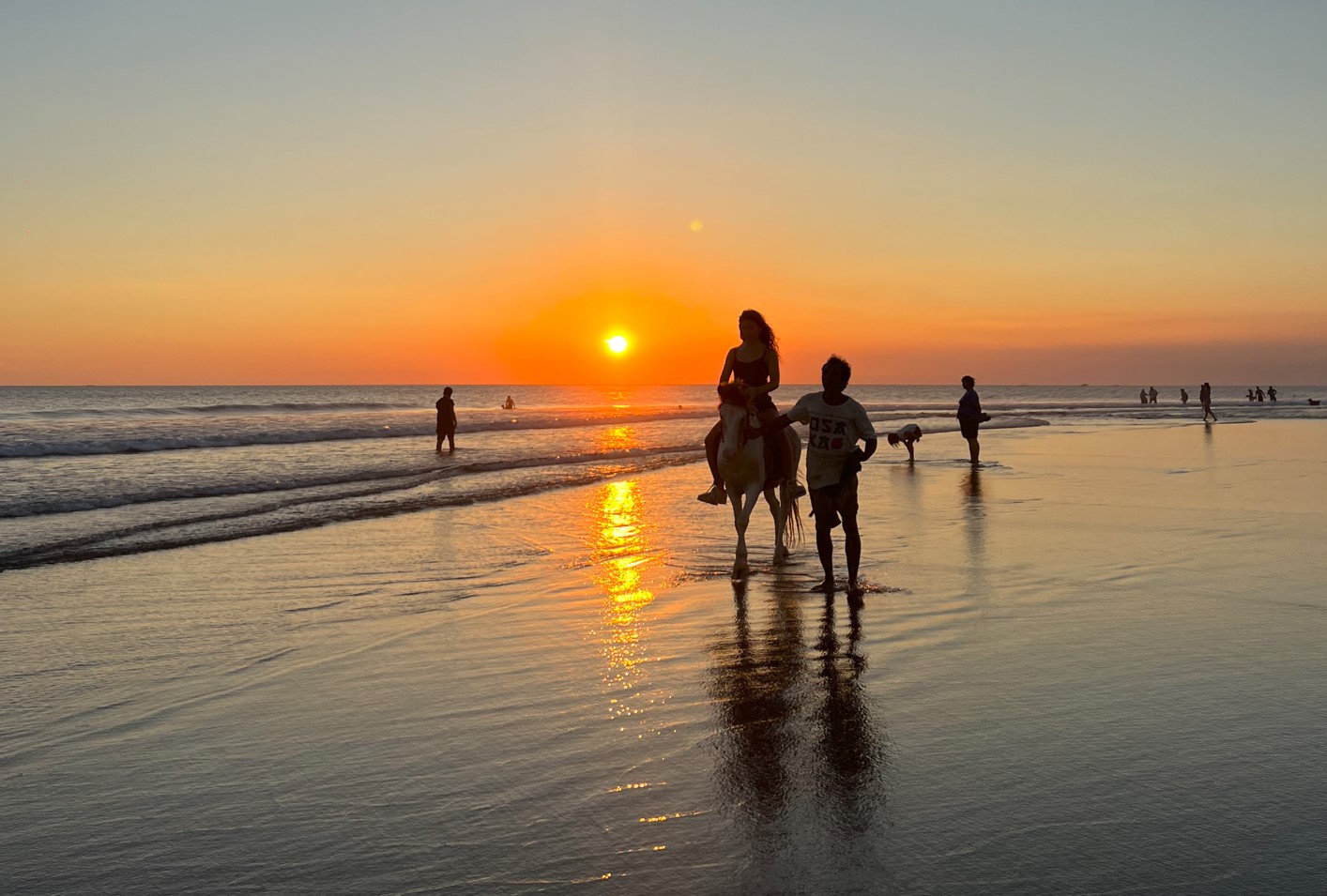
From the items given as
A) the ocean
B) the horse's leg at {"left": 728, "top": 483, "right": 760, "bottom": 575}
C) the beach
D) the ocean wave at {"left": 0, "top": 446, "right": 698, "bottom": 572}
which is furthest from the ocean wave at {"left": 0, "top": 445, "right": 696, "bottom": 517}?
the horse's leg at {"left": 728, "top": 483, "right": 760, "bottom": 575}

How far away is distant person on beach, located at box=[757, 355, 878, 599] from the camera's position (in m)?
8.70

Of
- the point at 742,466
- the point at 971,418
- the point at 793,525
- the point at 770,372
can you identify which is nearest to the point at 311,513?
the point at 793,525

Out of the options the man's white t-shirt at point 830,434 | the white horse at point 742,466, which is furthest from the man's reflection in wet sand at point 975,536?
the white horse at point 742,466

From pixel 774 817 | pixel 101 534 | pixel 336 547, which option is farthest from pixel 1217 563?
pixel 101 534

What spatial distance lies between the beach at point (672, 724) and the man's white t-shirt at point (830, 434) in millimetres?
1151

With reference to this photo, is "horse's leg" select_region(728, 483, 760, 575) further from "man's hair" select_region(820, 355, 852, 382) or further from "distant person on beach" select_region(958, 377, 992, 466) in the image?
"distant person on beach" select_region(958, 377, 992, 466)

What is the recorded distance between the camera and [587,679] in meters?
6.07

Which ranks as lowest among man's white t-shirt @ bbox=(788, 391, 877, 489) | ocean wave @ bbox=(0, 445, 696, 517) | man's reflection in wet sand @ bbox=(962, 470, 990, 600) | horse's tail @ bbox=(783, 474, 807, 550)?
man's reflection in wet sand @ bbox=(962, 470, 990, 600)

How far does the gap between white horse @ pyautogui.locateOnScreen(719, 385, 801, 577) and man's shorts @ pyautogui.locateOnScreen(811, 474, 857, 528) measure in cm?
96

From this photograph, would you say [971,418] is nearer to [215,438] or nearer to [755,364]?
[755,364]

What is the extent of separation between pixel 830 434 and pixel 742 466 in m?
1.56

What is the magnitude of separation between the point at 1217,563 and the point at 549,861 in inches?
329

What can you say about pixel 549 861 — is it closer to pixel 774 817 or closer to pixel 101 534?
pixel 774 817

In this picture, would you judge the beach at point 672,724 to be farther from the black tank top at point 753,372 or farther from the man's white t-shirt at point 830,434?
the black tank top at point 753,372
